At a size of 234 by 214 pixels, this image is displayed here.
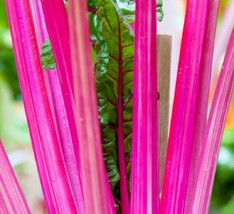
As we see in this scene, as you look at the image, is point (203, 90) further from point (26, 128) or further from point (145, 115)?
point (26, 128)

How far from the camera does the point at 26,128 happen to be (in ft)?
4.34

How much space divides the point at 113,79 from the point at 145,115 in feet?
0.36

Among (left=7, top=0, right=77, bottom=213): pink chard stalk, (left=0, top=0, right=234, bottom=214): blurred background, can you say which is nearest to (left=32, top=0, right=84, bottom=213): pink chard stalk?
(left=7, top=0, right=77, bottom=213): pink chard stalk

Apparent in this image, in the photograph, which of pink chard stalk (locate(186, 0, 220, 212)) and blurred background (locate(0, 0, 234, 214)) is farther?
blurred background (locate(0, 0, 234, 214))

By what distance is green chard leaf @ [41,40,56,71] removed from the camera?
602 mm

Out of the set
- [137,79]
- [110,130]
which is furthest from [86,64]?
[110,130]

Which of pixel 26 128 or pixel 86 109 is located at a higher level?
pixel 86 109

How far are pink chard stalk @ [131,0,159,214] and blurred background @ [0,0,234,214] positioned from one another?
464 millimetres

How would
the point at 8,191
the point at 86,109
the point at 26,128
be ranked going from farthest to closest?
the point at 26,128, the point at 8,191, the point at 86,109

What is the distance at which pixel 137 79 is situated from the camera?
0.57 meters

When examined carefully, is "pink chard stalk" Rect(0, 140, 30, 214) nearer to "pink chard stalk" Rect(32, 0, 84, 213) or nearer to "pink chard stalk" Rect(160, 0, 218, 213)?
"pink chard stalk" Rect(32, 0, 84, 213)

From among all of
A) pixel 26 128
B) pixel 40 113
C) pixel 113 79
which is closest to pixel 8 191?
pixel 40 113

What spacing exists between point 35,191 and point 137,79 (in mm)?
675

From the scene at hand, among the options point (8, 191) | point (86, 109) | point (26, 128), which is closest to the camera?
point (86, 109)
